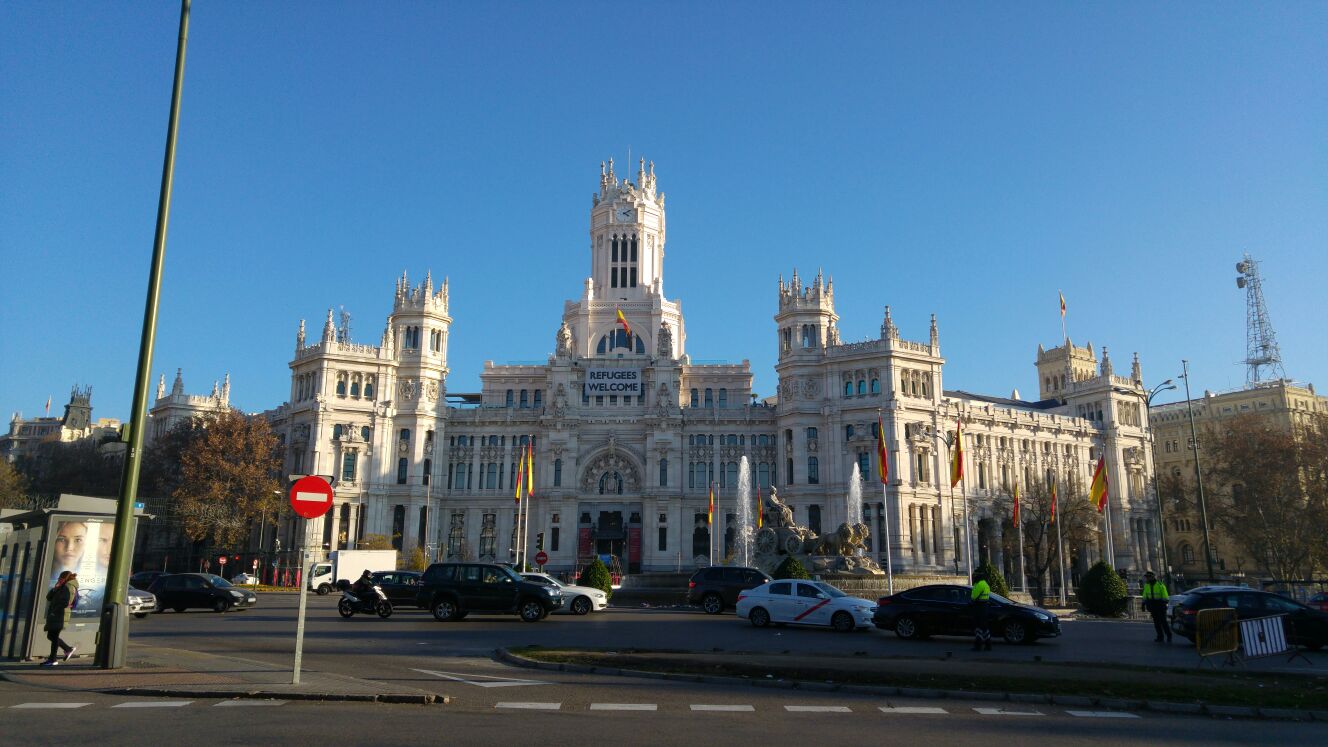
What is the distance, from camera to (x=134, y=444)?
1791 centimetres

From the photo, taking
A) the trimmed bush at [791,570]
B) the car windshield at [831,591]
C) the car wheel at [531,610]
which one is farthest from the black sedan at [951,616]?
the trimmed bush at [791,570]

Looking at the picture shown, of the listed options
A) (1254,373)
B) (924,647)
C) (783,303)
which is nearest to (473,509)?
(783,303)

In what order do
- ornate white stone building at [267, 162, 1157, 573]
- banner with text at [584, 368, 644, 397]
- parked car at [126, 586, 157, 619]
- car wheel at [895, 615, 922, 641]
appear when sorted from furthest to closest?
banner with text at [584, 368, 644, 397], ornate white stone building at [267, 162, 1157, 573], parked car at [126, 586, 157, 619], car wheel at [895, 615, 922, 641]

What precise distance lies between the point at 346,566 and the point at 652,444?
3635 cm

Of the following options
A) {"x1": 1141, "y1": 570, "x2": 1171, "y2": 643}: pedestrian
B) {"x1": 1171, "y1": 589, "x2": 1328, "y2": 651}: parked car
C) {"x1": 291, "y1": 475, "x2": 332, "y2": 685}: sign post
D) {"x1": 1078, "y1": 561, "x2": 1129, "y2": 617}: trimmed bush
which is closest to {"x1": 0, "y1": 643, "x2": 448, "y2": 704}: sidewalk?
{"x1": 291, "y1": 475, "x2": 332, "y2": 685}: sign post

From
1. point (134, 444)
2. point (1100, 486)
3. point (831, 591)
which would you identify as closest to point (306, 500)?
point (134, 444)

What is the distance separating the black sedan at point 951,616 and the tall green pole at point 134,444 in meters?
20.1

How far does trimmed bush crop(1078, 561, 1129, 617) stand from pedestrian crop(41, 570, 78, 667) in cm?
4054

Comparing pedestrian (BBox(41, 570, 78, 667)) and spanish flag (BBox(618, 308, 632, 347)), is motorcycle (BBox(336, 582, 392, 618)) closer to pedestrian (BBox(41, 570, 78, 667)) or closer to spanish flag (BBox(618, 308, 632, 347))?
pedestrian (BBox(41, 570, 78, 667))

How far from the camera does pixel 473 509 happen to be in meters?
90.1

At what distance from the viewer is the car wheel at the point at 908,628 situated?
89.6ft

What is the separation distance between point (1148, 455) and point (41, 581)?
10314cm

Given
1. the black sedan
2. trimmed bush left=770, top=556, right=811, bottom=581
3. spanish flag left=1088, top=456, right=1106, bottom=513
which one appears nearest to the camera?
the black sedan

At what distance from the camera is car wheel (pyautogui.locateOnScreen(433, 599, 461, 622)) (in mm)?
32438
